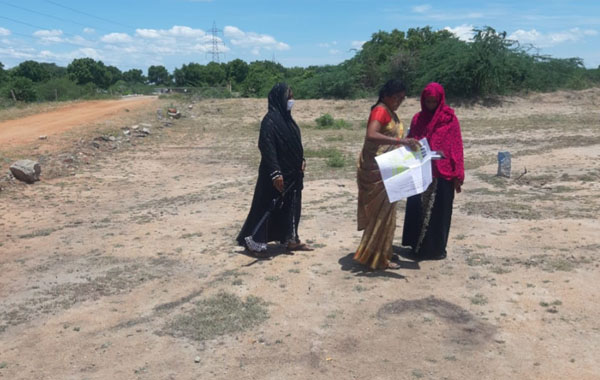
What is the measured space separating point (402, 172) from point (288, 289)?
141 centimetres

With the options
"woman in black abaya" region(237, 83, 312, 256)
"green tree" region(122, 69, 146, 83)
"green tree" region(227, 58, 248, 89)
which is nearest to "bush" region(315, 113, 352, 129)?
"woman in black abaya" region(237, 83, 312, 256)

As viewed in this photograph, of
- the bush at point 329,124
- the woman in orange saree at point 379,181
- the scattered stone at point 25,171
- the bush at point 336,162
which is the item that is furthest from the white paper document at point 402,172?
the bush at point 329,124

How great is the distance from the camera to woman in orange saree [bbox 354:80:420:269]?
15.4 ft

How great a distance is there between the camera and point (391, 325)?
4004mm

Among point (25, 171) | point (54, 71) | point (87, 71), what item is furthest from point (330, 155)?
point (54, 71)

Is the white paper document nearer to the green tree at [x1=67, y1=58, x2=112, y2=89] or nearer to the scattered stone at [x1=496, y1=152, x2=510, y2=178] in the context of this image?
the scattered stone at [x1=496, y1=152, x2=510, y2=178]

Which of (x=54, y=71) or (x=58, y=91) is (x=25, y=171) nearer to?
(x=58, y=91)

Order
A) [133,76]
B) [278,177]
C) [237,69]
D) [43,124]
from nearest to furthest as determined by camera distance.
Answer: [278,177]
[43,124]
[237,69]
[133,76]

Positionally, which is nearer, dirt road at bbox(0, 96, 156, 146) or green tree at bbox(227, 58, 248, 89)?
dirt road at bbox(0, 96, 156, 146)

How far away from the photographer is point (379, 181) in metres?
4.82

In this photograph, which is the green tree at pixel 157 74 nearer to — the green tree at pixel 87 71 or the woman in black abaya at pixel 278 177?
the green tree at pixel 87 71

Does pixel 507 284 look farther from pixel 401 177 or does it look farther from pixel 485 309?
pixel 401 177

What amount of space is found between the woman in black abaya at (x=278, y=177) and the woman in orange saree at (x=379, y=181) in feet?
2.49

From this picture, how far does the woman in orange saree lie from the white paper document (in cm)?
10
